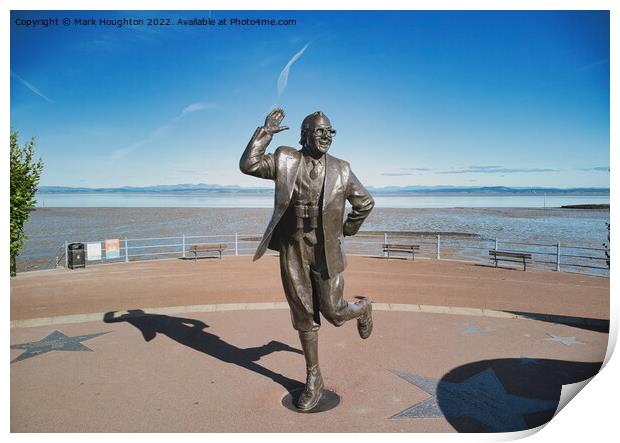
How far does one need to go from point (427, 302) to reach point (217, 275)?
19.2 feet

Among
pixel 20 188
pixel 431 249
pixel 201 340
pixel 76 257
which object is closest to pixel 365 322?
pixel 201 340

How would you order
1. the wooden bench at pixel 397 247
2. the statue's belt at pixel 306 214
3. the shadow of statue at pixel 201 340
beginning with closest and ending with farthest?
the statue's belt at pixel 306 214
the shadow of statue at pixel 201 340
the wooden bench at pixel 397 247

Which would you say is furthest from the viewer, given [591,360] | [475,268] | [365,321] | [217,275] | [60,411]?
[475,268]

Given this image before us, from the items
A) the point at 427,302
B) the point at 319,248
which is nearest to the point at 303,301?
the point at 319,248

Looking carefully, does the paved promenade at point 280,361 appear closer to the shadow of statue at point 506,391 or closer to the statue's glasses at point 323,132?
the shadow of statue at point 506,391

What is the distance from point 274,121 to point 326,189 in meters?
0.80

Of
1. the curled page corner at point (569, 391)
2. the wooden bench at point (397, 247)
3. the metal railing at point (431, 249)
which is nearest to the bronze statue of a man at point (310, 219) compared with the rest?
the curled page corner at point (569, 391)

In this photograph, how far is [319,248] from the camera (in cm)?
453

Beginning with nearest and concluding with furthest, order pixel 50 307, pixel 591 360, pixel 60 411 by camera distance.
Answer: pixel 60 411
pixel 591 360
pixel 50 307

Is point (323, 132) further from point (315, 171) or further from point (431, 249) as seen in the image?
point (431, 249)

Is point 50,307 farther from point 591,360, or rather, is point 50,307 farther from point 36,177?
point 591,360

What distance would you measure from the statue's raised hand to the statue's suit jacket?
6cm

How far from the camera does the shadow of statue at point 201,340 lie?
5.47m

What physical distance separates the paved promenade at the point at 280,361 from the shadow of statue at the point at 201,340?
0.09ft
